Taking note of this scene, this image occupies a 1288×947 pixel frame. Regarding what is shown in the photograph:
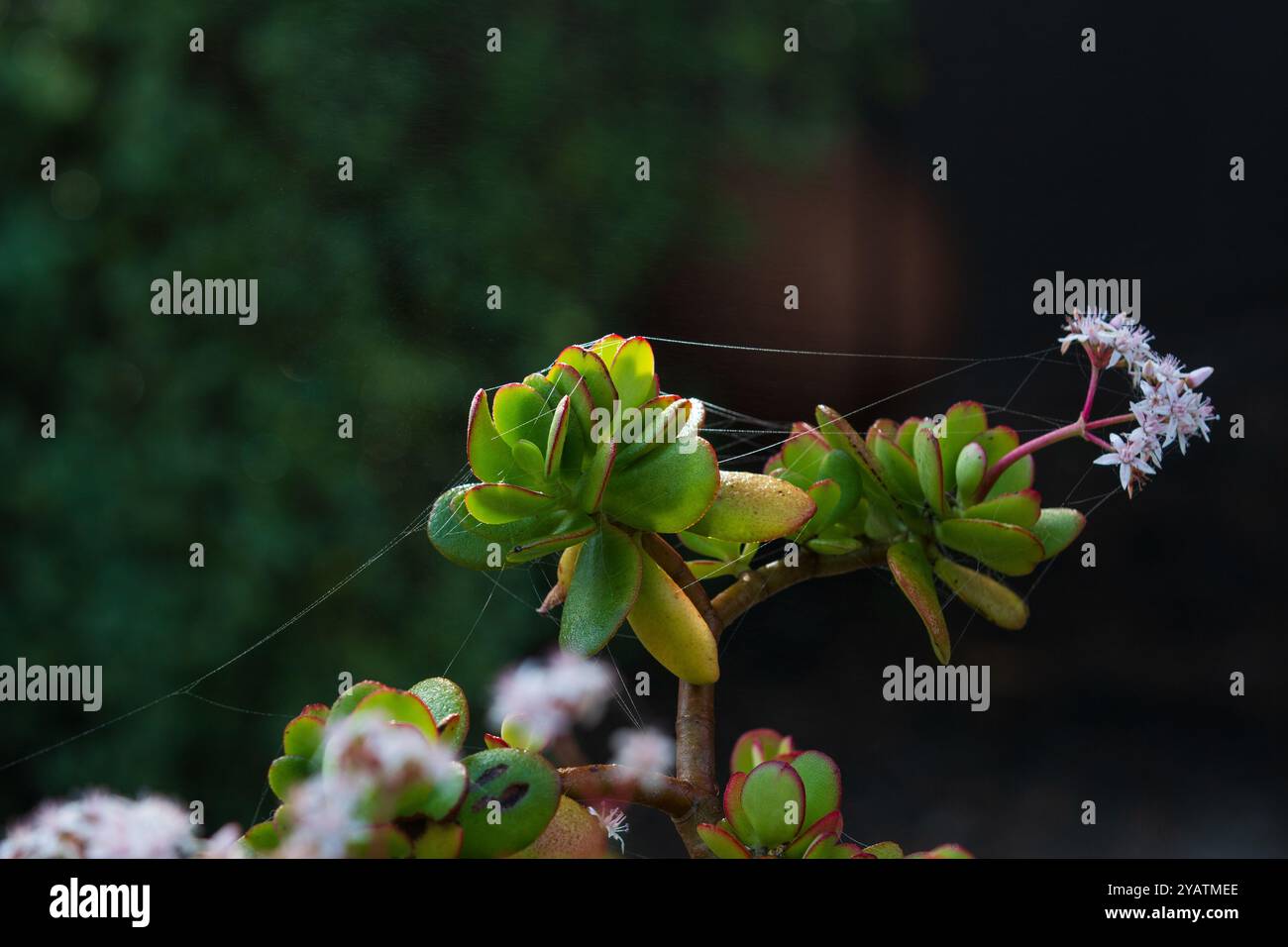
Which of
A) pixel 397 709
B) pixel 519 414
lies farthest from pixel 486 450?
pixel 397 709

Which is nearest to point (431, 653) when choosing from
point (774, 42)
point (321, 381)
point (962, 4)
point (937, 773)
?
point (321, 381)

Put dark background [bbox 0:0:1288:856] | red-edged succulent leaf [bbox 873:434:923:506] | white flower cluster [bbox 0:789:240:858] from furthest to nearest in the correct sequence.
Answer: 1. dark background [bbox 0:0:1288:856]
2. red-edged succulent leaf [bbox 873:434:923:506]
3. white flower cluster [bbox 0:789:240:858]

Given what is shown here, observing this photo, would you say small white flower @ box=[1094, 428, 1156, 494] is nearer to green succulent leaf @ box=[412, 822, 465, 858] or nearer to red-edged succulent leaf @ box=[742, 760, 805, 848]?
red-edged succulent leaf @ box=[742, 760, 805, 848]

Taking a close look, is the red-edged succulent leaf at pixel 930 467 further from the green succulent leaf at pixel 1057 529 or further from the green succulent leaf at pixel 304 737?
the green succulent leaf at pixel 304 737

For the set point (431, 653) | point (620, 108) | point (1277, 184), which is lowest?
point (431, 653)

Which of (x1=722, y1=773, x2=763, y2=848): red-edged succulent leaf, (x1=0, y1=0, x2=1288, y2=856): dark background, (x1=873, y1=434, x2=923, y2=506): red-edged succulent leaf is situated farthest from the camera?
(x1=0, y1=0, x2=1288, y2=856): dark background

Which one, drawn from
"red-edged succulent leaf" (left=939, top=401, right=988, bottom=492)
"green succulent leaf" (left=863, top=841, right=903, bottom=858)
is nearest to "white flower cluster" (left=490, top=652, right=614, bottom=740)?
"green succulent leaf" (left=863, top=841, right=903, bottom=858)

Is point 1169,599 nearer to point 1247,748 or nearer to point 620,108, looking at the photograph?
point 1247,748
